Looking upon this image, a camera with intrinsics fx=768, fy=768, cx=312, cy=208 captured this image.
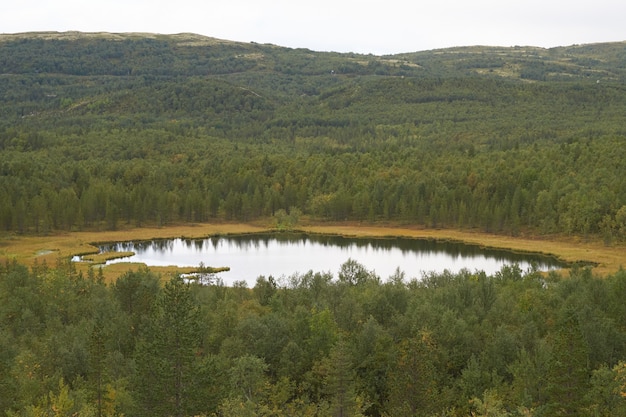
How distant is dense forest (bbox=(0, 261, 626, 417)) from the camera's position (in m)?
38.8

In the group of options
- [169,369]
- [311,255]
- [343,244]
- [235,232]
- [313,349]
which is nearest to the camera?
[169,369]

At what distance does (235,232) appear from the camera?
146 meters

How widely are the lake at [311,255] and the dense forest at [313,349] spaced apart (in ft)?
101

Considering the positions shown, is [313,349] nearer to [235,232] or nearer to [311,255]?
[311,255]

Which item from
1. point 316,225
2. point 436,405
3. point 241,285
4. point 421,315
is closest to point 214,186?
point 316,225

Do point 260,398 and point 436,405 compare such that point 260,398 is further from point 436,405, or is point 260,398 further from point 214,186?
point 214,186

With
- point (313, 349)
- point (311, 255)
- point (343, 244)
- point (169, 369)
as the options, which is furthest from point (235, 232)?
point (169, 369)

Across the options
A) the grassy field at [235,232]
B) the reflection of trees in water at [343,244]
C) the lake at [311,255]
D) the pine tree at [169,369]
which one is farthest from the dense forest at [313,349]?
the reflection of trees in water at [343,244]

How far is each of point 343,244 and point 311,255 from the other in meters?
14.6

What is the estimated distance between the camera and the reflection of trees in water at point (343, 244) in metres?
122

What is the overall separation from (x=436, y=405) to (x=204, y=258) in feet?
268

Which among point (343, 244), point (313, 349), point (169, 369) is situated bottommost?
point (343, 244)

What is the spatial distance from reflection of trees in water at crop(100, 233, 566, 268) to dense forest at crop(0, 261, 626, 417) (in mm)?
46781

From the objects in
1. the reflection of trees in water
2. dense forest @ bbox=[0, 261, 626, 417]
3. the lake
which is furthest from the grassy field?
dense forest @ bbox=[0, 261, 626, 417]
